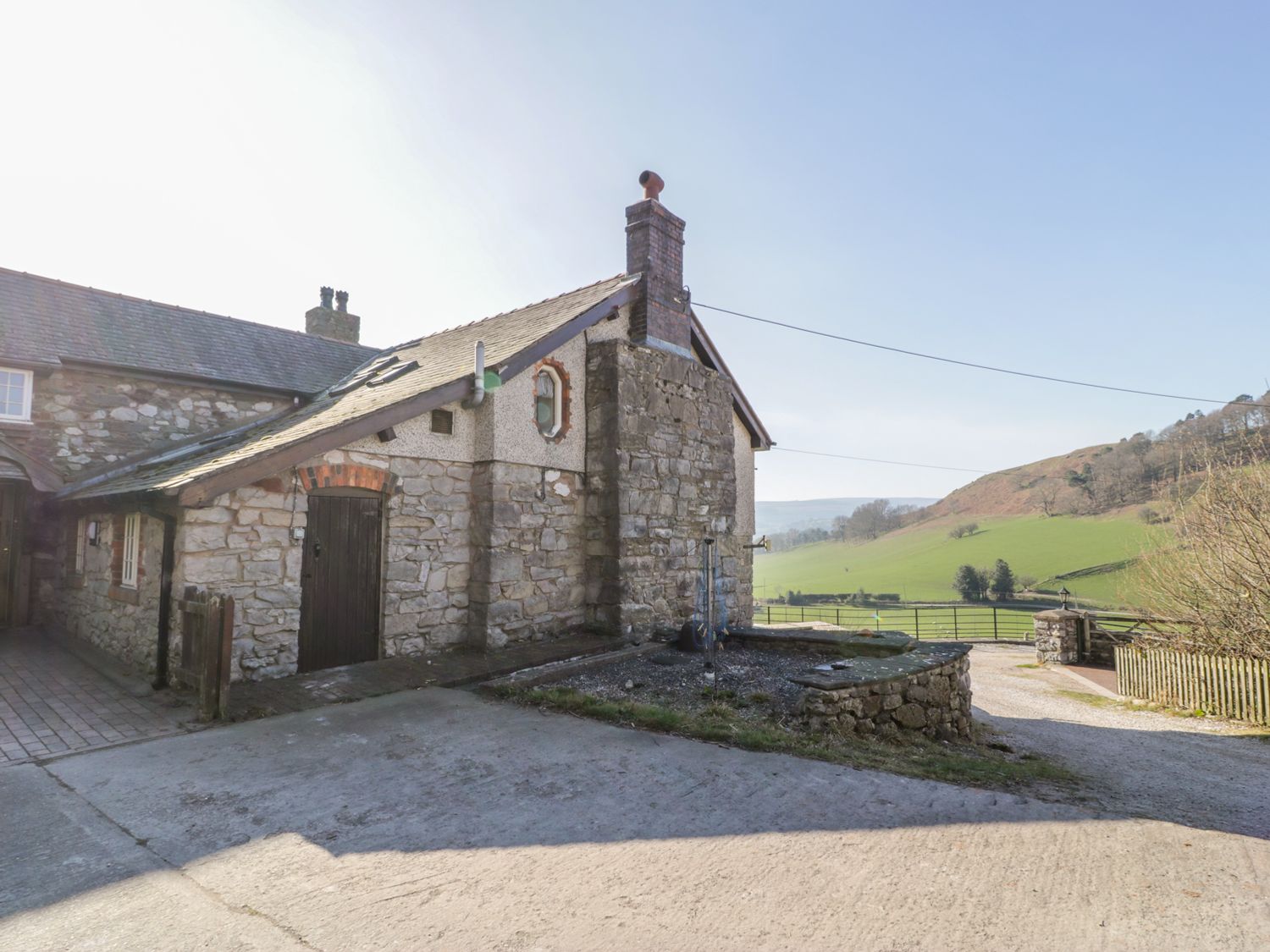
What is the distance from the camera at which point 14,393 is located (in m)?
9.67

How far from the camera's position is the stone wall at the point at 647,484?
9.52m

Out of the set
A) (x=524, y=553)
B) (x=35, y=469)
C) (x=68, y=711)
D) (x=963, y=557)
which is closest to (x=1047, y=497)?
(x=963, y=557)

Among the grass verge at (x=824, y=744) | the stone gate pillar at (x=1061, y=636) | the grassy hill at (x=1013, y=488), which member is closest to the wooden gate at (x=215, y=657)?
the grass verge at (x=824, y=744)

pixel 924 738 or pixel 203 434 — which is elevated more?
pixel 203 434

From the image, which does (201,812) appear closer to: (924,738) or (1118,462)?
(924,738)

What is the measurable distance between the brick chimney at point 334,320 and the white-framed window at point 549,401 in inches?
372

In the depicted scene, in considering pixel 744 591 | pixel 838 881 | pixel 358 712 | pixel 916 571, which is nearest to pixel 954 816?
pixel 838 881

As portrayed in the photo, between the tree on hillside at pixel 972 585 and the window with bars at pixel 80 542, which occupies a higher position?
the window with bars at pixel 80 542

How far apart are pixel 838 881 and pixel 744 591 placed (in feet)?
37.8

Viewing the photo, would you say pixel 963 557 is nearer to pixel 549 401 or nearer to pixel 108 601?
pixel 549 401

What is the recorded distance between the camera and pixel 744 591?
14617 millimetres

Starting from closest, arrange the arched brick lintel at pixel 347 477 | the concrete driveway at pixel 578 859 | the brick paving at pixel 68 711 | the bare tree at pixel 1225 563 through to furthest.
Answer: the concrete driveway at pixel 578 859 < the brick paving at pixel 68 711 < the arched brick lintel at pixel 347 477 < the bare tree at pixel 1225 563

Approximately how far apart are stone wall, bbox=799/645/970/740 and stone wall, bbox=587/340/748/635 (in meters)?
3.52

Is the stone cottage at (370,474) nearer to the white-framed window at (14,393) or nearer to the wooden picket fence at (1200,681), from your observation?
the white-framed window at (14,393)
